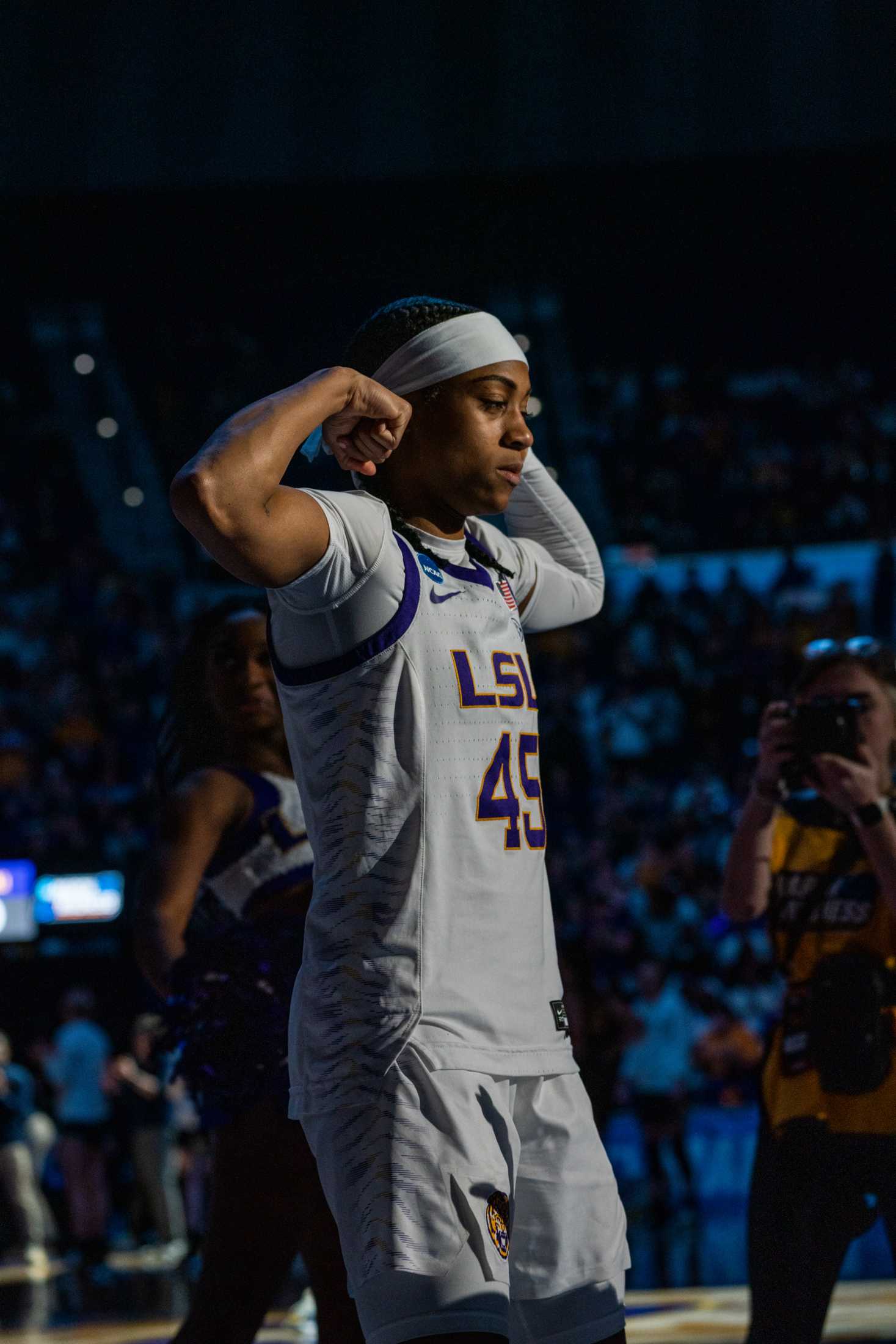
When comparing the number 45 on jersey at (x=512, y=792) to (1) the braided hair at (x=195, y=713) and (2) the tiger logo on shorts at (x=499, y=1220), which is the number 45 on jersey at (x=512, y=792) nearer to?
(2) the tiger logo on shorts at (x=499, y=1220)

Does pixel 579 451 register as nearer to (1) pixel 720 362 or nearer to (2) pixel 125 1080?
(1) pixel 720 362

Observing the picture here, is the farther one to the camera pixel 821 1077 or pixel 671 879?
pixel 671 879

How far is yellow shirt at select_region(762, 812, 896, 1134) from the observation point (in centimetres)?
310

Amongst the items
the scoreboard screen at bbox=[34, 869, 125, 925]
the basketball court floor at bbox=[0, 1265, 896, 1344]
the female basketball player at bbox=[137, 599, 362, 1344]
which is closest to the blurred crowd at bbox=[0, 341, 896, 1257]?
the scoreboard screen at bbox=[34, 869, 125, 925]

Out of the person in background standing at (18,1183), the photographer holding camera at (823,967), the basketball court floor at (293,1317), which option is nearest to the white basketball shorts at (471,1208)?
the photographer holding camera at (823,967)

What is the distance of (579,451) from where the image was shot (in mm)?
20500

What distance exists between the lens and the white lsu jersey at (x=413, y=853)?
209cm

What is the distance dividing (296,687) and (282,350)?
1892 centimetres

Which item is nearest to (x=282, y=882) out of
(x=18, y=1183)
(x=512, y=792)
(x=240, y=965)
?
(x=240, y=965)

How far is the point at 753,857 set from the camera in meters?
3.39

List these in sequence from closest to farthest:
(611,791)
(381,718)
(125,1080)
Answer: (381,718) < (125,1080) < (611,791)

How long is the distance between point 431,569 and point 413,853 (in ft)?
1.41

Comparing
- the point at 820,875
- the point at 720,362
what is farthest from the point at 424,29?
the point at 820,875

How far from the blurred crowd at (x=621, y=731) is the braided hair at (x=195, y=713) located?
20.9 feet
